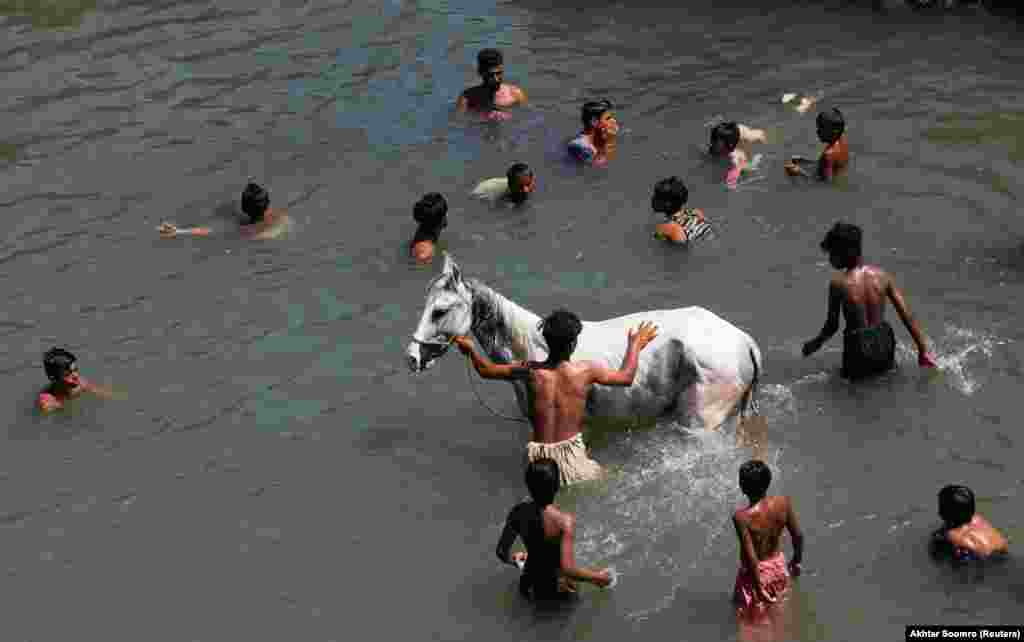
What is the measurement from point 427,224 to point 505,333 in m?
4.15

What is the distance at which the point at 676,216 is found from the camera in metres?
14.4

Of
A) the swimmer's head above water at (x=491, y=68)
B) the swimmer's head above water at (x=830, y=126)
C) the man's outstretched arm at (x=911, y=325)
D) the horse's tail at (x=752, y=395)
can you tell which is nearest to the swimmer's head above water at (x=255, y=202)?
the swimmer's head above water at (x=491, y=68)

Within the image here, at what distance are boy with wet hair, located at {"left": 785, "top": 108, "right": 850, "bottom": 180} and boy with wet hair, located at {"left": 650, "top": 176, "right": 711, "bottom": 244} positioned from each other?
5.79 ft

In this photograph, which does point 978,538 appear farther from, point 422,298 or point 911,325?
point 422,298

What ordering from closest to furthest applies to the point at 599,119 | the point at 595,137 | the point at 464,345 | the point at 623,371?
1. the point at 623,371
2. the point at 464,345
3. the point at 599,119
4. the point at 595,137

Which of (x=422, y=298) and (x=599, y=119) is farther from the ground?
(x=599, y=119)

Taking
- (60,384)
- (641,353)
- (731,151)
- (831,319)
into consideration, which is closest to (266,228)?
(60,384)

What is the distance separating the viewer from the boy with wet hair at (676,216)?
46.7 feet

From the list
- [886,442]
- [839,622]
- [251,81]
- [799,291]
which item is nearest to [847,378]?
[886,442]

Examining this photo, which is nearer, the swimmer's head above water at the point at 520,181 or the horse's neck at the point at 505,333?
the horse's neck at the point at 505,333

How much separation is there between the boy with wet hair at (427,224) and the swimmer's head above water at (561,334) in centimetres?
450

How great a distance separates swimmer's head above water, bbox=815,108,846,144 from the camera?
1505cm

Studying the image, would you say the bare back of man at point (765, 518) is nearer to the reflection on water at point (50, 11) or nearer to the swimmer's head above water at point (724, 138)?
the swimmer's head above water at point (724, 138)

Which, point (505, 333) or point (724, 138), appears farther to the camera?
point (724, 138)
